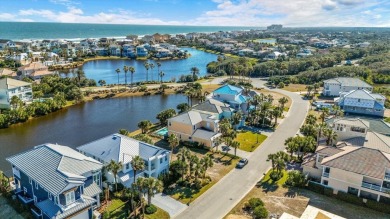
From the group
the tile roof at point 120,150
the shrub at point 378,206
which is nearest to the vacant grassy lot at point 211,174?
the tile roof at point 120,150

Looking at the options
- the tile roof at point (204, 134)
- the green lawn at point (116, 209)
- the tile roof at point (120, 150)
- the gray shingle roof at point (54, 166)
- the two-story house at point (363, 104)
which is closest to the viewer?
the gray shingle roof at point (54, 166)

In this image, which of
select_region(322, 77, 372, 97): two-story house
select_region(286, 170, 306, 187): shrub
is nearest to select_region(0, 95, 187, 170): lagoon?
select_region(286, 170, 306, 187): shrub

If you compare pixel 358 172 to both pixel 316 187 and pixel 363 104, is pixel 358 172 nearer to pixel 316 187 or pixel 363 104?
pixel 316 187

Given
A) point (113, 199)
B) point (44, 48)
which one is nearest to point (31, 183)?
point (113, 199)

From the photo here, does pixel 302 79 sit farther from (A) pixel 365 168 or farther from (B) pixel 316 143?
(A) pixel 365 168

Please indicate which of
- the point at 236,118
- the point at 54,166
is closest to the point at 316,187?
the point at 236,118

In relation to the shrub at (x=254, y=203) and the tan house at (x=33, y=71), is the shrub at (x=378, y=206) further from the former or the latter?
the tan house at (x=33, y=71)
